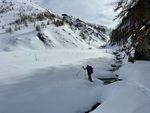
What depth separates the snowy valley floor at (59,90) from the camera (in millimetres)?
6215

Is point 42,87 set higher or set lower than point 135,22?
lower

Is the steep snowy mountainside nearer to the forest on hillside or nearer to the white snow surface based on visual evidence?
the white snow surface

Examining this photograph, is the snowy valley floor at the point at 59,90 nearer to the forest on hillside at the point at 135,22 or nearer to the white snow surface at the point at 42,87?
the white snow surface at the point at 42,87

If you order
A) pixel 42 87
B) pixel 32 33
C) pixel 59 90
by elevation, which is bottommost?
pixel 59 90

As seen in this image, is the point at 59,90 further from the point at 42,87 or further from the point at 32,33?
the point at 32,33

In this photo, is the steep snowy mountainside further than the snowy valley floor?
Yes

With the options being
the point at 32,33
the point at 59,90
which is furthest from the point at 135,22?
the point at 32,33

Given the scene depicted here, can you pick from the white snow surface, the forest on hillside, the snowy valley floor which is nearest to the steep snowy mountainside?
the white snow surface

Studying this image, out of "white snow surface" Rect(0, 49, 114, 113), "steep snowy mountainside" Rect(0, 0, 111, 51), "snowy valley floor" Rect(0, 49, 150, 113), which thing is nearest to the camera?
"snowy valley floor" Rect(0, 49, 150, 113)

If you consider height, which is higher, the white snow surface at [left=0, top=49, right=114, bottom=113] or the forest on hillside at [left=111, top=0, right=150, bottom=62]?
the forest on hillside at [left=111, top=0, right=150, bottom=62]

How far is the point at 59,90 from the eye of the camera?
10.1 metres

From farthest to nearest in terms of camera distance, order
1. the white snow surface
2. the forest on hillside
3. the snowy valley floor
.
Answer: the forest on hillside, the white snow surface, the snowy valley floor

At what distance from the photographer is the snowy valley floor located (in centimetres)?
621

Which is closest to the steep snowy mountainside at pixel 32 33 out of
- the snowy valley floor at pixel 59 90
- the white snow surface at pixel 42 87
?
the white snow surface at pixel 42 87
